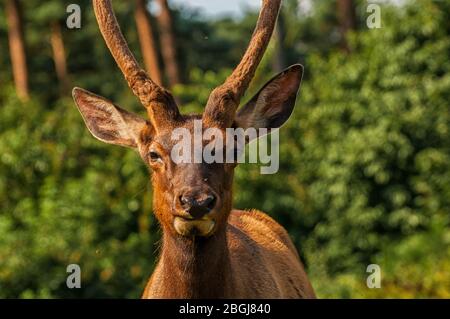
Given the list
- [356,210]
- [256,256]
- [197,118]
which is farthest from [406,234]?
[197,118]

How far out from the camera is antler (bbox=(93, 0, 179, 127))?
604 cm

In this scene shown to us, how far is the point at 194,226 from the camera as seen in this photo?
5.50 m

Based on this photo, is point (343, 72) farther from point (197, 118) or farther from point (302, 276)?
point (197, 118)

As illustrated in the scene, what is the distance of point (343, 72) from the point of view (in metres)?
17.8

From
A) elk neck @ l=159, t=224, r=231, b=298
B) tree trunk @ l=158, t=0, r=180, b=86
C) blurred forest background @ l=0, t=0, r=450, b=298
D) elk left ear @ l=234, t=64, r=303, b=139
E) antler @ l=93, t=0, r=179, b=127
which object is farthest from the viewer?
tree trunk @ l=158, t=0, r=180, b=86

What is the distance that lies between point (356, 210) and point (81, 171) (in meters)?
4.53

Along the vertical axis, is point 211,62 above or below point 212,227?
above

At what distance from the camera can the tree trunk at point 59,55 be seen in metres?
35.4

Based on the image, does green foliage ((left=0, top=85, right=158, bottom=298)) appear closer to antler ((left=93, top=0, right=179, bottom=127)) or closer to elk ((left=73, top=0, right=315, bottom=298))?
elk ((left=73, top=0, right=315, bottom=298))

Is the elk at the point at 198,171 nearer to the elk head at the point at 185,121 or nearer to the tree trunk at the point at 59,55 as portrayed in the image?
the elk head at the point at 185,121

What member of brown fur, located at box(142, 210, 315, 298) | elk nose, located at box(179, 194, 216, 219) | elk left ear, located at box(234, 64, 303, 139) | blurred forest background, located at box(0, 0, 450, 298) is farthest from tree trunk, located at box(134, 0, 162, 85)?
elk nose, located at box(179, 194, 216, 219)

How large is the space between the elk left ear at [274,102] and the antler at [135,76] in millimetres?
535
